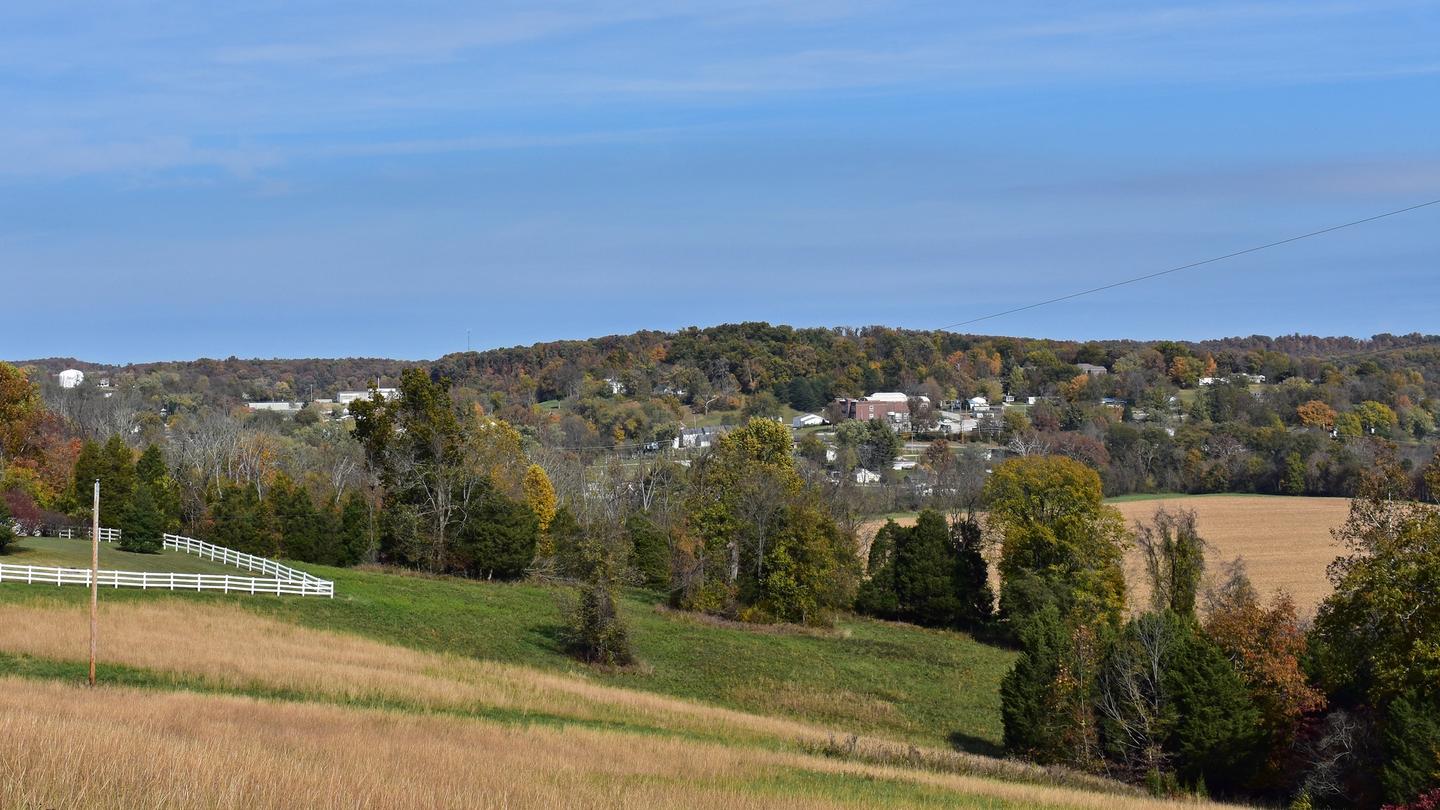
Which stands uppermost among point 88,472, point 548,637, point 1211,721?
point 88,472

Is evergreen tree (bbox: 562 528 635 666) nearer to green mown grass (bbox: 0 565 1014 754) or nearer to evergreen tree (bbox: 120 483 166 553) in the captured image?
green mown grass (bbox: 0 565 1014 754)

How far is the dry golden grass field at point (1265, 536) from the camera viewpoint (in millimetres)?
74188

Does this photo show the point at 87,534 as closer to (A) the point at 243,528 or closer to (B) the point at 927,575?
(A) the point at 243,528

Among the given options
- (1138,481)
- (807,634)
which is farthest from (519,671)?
(1138,481)

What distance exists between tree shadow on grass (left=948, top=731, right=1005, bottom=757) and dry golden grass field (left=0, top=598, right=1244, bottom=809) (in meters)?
4.50

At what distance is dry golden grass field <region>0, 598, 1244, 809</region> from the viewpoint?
11.6 metres

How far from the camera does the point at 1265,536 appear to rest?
91.4m

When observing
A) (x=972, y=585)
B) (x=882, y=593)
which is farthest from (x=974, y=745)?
(x=972, y=585)

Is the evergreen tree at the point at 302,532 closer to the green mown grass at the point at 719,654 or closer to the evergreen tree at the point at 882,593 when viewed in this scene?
the green mown grass at the point at 719,654

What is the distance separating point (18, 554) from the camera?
4700 cm

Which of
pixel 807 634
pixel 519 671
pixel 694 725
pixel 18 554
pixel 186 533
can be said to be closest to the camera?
pixel 694 725

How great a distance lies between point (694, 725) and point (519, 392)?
16473 centimetres

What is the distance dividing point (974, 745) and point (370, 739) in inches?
815

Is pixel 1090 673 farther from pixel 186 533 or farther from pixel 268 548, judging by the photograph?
pixel 186 533
